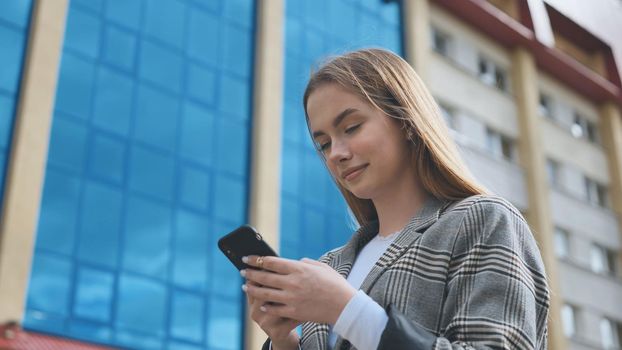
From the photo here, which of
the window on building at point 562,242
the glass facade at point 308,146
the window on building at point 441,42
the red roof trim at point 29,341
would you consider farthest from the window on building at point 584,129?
the red roof trim at point 29,341

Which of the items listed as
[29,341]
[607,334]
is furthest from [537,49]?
[29,341]

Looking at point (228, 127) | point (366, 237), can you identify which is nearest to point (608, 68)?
point (228, 127)

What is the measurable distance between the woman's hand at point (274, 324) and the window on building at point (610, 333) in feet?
85.2

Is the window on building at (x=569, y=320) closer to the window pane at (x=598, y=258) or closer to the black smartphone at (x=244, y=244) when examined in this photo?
the window pane at (x=598, y=258)

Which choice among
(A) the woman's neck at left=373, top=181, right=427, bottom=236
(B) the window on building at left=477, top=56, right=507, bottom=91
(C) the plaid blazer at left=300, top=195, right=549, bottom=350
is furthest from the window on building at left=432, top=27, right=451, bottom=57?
(C) the plaid blazer at left=300, top=195, right=549, bottom=350

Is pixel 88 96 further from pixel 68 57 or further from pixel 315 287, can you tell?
pixel 315 287

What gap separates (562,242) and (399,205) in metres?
26.1

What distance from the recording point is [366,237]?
2738 mm

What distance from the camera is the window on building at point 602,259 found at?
28.0 metres

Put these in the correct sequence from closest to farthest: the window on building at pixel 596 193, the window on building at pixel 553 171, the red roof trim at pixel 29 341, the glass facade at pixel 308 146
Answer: the red roof trim at pixel 29 341 → the glass facade at pixel 308 146 → the window on building at pixel 553 171 → the window on building at pixel 596 193

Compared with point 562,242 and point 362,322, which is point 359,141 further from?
point 562,242

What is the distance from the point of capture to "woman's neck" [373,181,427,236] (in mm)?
2516

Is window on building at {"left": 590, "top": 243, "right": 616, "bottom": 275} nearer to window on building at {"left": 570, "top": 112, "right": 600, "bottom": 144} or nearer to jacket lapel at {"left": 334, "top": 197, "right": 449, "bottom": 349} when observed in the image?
window on building at {"left": 570, "top": 112, "right": 600, "bottom": 144}

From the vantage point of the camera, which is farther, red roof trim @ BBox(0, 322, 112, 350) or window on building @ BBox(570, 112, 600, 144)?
Result: window on building @ BBox(570, 112, 600, 144)
